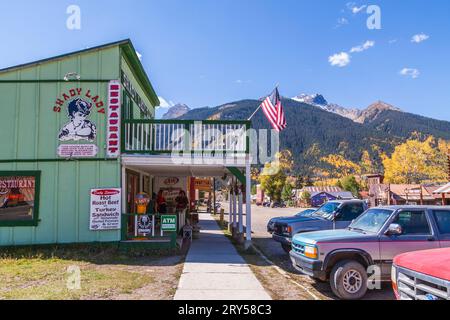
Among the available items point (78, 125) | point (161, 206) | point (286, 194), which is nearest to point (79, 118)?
point (78, 125)

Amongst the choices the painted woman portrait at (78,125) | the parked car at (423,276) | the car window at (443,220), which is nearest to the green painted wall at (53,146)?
the painted woman portrait at (78,125)

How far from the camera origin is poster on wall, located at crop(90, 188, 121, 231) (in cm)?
1259

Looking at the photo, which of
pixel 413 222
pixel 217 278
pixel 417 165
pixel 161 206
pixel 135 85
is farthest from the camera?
pixel 417 165

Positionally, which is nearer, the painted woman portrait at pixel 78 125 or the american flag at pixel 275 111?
the painted woman portrait at pixel 78 125

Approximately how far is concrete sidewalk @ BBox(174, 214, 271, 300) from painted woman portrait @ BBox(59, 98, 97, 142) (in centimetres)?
522

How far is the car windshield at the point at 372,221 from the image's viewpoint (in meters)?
8.05

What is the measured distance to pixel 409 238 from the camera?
788 cm

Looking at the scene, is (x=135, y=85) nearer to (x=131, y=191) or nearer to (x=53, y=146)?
(x=131, y=191)

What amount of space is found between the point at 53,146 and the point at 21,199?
200 centimetres

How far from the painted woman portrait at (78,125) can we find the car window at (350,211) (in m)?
8.46

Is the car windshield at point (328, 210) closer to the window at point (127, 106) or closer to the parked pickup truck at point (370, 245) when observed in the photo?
the parked pickup truck at point (370, 245)

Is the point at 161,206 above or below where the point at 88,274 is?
above
